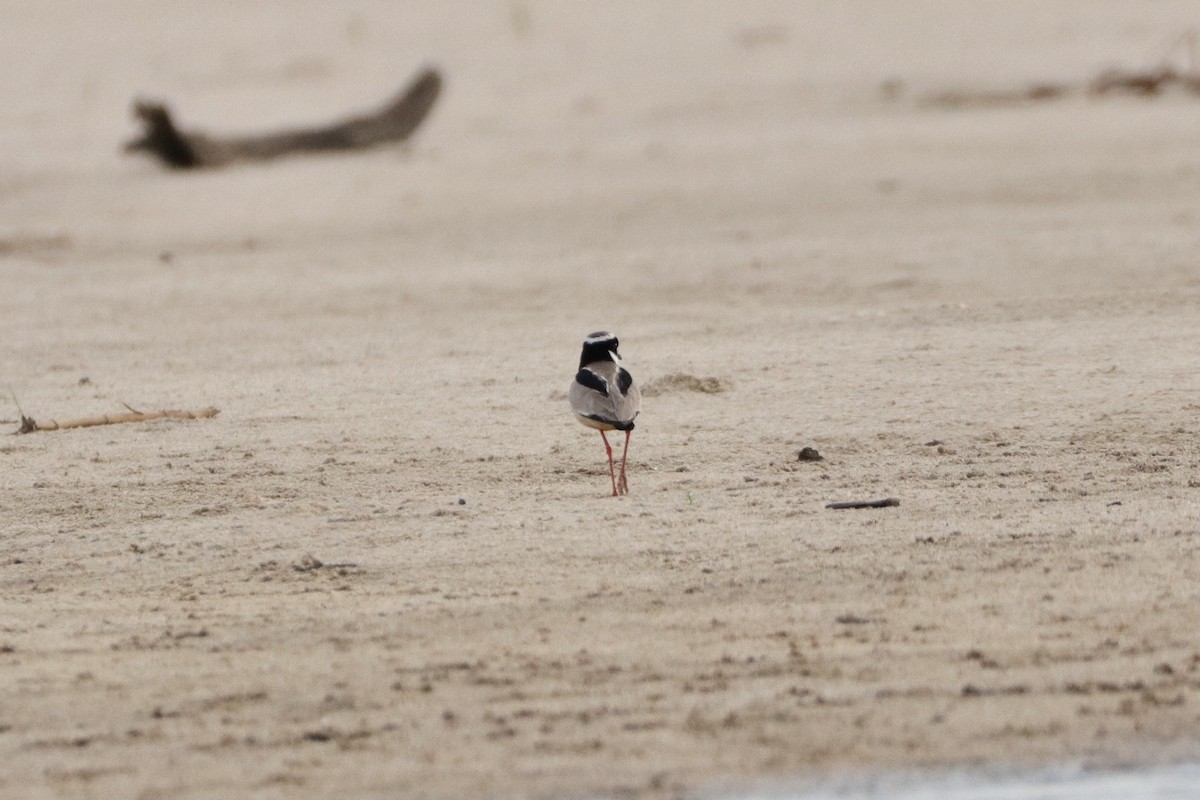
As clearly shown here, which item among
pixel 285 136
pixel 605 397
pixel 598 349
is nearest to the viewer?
pixel 605 397

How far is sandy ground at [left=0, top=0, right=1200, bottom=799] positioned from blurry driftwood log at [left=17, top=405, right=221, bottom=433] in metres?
0.06

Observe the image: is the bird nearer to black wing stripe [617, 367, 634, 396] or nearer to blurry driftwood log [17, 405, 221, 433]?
black wing stripe [617, 367, 634, 396]

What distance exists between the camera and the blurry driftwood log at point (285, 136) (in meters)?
14.8

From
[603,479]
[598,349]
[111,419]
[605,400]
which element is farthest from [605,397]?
[111,419]

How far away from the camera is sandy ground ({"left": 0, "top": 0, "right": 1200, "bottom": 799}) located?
4.33 meters

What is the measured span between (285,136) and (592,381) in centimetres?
1038

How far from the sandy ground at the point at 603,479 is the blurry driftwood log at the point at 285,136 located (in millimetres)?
687

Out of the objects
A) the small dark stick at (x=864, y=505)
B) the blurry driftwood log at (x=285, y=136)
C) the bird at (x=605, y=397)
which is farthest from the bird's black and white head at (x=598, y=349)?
the blurry driftwood log at (x=285, y=136)

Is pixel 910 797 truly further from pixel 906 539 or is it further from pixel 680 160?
pixel 680 160

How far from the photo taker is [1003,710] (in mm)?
4352

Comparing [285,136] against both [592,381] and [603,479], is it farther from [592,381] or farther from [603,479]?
[592,381]

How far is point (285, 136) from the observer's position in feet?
50.8

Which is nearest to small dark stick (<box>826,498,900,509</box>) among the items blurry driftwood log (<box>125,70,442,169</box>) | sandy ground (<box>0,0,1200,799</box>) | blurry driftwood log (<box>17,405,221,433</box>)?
sandy ground (<box>0,0,1200,799</box>)

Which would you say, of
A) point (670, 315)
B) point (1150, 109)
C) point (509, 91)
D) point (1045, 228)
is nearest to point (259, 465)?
point (670, 315)
